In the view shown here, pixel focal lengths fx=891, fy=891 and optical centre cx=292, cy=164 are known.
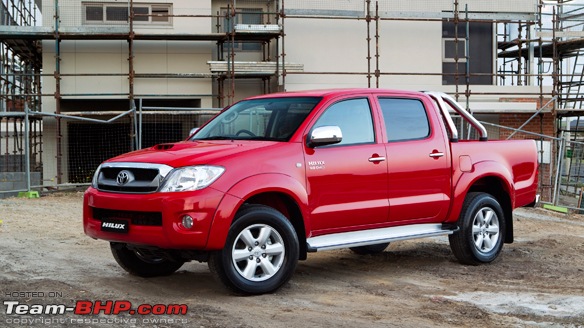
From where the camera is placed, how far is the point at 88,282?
809cm

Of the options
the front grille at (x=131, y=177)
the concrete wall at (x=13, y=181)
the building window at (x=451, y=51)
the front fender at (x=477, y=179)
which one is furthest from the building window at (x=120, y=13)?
the front grille at (x=131, y=177)

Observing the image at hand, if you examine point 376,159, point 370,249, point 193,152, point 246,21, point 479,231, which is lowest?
point 370,249

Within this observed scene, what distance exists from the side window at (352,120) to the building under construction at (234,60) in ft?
42.2

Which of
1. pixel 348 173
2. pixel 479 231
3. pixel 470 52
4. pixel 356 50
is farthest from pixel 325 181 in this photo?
pixel 470 52

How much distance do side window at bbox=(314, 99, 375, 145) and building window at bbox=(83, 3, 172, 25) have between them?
15.6m

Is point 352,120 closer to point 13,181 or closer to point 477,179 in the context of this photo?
point 477,179

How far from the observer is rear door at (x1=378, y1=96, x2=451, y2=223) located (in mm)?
8727

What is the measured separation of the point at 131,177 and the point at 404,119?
3.00 m

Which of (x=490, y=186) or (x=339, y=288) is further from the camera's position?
(x=490, y=186)

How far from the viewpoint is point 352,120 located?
338 inches

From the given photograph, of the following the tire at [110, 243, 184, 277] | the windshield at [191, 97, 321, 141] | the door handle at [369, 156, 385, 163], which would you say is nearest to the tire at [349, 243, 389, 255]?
the door handle at [369, 156, 385, 163]

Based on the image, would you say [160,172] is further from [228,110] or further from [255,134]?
[228,110]

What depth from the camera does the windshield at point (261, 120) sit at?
8234 millimetres

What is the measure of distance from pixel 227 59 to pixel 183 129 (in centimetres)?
216
